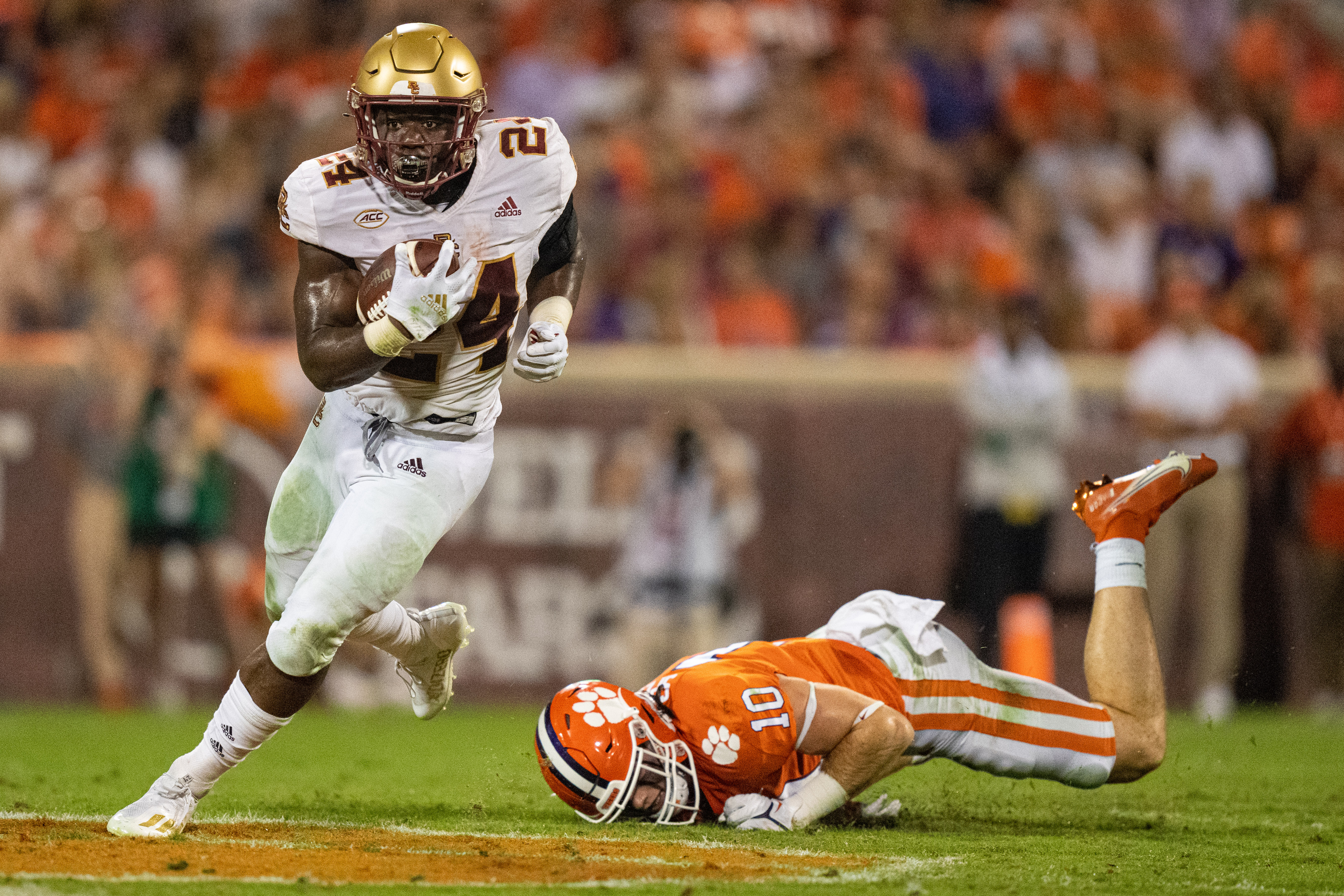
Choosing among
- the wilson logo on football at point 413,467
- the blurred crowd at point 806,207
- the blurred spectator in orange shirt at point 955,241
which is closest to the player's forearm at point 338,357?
the wilson logo on football at point 413,467

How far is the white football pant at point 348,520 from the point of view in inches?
184

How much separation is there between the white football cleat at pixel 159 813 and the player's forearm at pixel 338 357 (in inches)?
44.4

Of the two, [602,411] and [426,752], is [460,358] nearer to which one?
[426,752]

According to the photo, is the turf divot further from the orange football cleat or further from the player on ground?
the orange football cleat

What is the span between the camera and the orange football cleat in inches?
221

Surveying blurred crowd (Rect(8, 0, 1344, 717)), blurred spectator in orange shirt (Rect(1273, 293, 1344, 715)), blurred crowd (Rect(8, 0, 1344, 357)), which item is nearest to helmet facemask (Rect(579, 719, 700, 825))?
blurred crowd (Rect(8, 0, 1344, 717))

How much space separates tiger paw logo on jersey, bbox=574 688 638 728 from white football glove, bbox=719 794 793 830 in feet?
1.31

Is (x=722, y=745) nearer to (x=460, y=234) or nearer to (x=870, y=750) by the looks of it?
(x=870, y=750)

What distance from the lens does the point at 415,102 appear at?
4863 mm

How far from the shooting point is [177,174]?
1116 cm

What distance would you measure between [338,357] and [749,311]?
5850 millimetres

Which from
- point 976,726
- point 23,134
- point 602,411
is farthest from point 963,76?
point 976,726

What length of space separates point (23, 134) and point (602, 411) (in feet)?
14.4

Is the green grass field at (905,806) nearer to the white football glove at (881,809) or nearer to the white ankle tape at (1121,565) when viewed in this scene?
the white football glove at (881,809)
